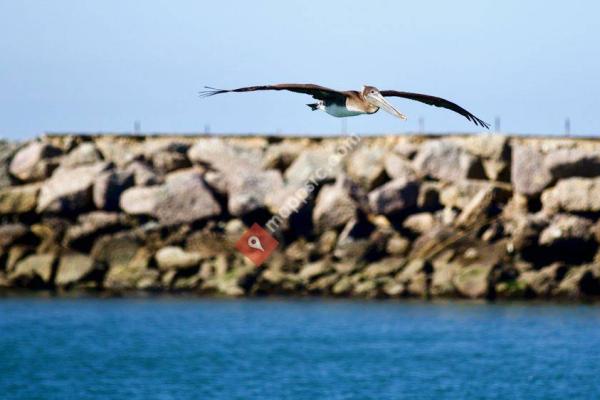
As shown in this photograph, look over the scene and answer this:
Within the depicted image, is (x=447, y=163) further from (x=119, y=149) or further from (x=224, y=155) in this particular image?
(x=119, y=149)

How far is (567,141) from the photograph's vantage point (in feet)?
179

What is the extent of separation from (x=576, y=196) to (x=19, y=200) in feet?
70.7

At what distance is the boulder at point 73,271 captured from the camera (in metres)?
53.3

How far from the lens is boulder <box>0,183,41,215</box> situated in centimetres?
5628

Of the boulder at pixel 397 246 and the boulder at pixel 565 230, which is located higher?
the boulder at pixel 565 230

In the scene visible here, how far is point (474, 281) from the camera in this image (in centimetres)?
4794

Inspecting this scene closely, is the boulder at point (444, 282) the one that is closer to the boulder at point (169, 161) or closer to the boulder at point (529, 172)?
the boulder at point (529, 172)

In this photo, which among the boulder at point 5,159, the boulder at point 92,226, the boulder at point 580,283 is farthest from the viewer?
the boulder at point 5,159

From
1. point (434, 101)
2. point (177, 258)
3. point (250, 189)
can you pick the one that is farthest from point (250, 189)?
point (434, 101)

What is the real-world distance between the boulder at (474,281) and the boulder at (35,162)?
1851 centimetres

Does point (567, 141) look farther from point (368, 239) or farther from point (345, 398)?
point (345, 398)

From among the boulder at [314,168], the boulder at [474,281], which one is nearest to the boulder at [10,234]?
the boulder at [314,168]

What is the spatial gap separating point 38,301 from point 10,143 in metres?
9.99

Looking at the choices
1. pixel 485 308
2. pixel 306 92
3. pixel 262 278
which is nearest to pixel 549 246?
pixel 485 308
